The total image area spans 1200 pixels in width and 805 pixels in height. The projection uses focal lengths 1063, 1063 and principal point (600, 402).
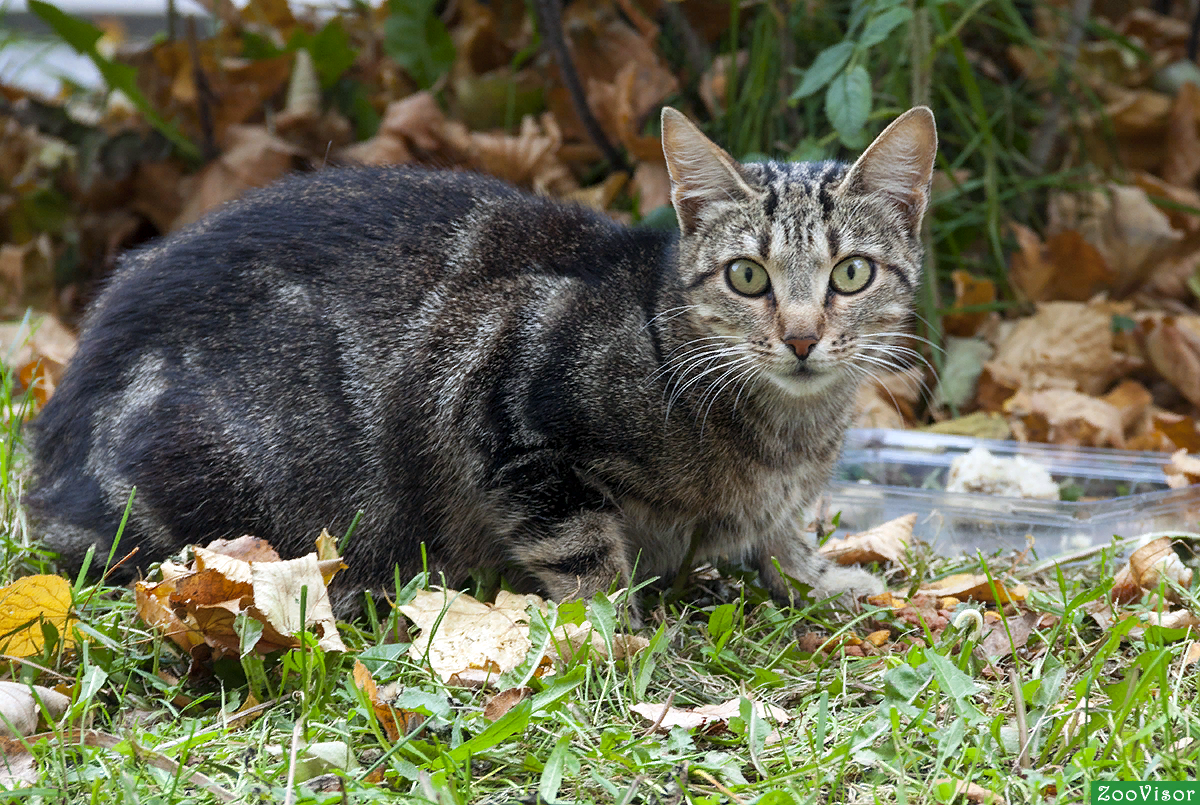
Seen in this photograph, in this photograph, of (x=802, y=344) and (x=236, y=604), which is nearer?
(x=236, y=604)

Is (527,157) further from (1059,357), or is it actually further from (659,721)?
(659,721)

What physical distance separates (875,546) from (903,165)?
1019mm

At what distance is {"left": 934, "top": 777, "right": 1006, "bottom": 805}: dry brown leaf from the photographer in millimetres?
1684

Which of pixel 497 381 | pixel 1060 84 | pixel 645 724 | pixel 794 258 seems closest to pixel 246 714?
pixel 645 724

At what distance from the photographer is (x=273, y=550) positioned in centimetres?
239

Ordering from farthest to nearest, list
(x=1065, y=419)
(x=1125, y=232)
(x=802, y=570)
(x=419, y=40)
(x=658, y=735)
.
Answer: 1. (x=419, y=40)
2. (x=1125, y=232)
3. (x=1065, y=419)
4. (x=802, y=570)
5. (x=658, y=735)

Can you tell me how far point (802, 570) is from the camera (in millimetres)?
2801

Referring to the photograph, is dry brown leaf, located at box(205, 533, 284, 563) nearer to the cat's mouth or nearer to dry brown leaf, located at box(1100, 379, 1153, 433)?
the cat's mouth

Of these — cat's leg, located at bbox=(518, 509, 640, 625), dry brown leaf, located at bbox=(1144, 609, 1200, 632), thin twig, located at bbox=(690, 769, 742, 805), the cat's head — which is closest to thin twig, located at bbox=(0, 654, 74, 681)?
cat's leg, located at bbox=(518, 509, 640, 625)

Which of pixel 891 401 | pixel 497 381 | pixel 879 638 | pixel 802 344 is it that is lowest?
pixel 891 401

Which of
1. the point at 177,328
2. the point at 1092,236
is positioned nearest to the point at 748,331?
the point at 177,328

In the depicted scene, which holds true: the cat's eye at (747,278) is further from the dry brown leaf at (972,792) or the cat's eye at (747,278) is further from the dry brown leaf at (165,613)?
the dry brown leaf at (165,613)

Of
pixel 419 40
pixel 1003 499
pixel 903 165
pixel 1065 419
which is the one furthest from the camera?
pixel 419 40

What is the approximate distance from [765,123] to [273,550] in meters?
2.89
